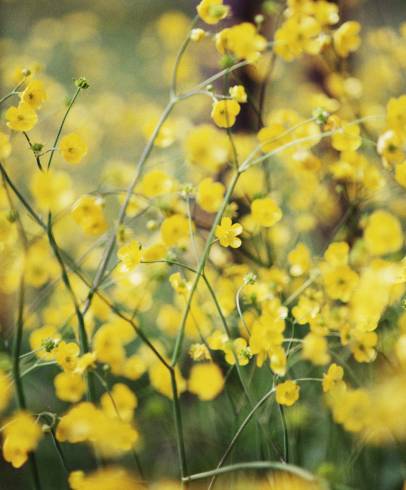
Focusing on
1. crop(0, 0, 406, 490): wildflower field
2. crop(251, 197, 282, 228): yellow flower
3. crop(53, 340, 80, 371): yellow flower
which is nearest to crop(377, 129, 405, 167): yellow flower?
crop(0, 0, 406, 490): wildflower field

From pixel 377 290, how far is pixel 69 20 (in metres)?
3.23

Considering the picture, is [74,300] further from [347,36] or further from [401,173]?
[347,36]

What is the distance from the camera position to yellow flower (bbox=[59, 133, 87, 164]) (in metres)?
0.88

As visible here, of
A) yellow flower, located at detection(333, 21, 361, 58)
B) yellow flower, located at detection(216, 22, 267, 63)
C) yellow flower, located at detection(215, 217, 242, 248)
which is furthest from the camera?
yellow flower, located at detection(333, 21, 361, 58)

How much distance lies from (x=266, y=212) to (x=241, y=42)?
0.99 feet

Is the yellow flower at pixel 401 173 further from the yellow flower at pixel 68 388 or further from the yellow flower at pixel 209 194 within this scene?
the yellow flower at pixel 68 388

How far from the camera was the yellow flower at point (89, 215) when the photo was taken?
0.92 meters

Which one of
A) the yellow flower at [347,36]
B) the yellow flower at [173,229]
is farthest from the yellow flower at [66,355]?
the yellow flower at [347,36]

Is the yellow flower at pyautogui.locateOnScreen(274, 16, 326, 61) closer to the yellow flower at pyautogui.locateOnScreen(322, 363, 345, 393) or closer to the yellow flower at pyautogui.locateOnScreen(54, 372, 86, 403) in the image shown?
the yellow flower at pyautogui.locateOnScreen(322, 363, 345, 393)

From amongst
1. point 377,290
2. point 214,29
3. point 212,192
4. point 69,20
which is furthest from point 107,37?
point 377,290

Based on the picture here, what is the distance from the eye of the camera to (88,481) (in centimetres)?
66

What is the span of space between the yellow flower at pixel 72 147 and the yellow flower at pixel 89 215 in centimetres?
7

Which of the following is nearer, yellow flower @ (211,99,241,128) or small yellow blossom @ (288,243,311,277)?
yellow flower @ (211,99,241,128)

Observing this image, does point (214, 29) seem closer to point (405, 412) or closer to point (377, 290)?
point (377, 290)
